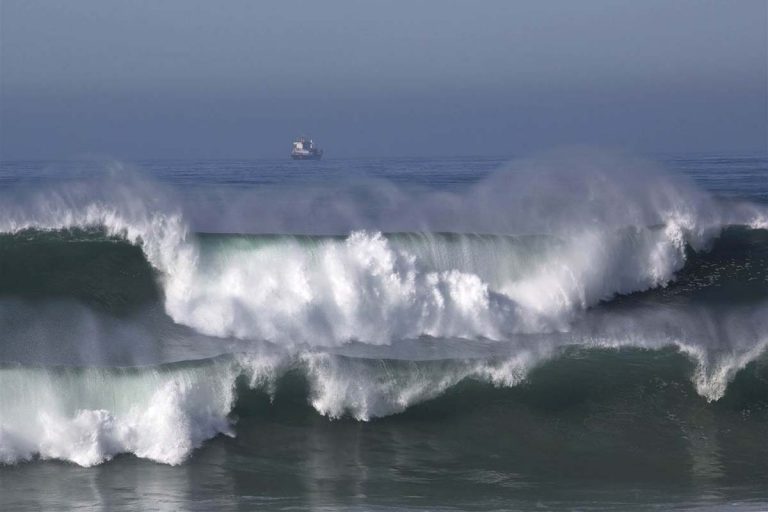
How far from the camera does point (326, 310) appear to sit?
44.6ft

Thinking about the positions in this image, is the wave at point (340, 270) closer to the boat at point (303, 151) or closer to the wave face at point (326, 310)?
the wave face at point (326, 310)

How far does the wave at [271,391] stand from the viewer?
33.6ft

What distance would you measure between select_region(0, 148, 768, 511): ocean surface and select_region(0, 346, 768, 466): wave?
25 millimetres

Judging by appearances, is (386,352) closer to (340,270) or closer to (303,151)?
(340,270)

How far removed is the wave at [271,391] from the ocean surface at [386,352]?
0.08 feet

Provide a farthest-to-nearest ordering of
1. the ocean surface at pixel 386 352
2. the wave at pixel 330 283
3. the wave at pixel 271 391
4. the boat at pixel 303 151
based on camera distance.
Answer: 1. the boat at pixel 303 151
2. the wave at pixel 330 283
3. the wave at pixel 271 391
4. the ocean surface at pixel 386 352

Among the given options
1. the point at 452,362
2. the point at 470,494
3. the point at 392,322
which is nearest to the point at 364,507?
the point at 470,494

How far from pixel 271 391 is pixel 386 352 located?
202cm

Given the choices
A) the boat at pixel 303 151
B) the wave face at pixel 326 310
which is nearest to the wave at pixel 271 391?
the wave face at pixel 326 310

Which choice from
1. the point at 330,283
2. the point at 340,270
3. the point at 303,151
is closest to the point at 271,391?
the point at 330,283

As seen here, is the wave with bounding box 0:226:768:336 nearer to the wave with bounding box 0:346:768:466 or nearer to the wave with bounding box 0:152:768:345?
the wave with bounding box 0:152:768:345

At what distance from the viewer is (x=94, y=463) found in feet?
32.6

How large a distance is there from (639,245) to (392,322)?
498 centimetres

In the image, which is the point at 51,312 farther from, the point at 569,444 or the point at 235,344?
the point at 569,444
